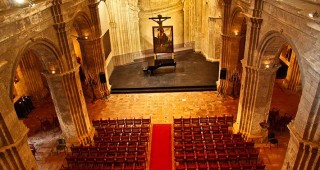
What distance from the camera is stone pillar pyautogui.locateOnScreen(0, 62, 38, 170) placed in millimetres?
8234

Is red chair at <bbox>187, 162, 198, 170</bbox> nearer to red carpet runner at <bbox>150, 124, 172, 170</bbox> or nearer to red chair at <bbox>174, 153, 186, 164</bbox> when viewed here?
red chair at <bbox>174, 153, 186, 164</bbox>

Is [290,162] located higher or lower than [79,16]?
lower

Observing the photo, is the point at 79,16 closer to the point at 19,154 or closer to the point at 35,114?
the point at 35,114

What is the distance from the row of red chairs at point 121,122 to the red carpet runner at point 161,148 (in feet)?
2.55

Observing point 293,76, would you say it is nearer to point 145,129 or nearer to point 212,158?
point 212,158

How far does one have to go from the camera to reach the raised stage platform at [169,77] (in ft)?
64.2

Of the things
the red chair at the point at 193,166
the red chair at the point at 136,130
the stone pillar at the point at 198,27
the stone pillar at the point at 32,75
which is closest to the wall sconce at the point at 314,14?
the red chair at the point at 193,166

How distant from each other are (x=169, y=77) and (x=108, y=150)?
9265mm

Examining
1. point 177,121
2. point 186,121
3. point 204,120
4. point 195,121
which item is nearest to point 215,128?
point 204,120

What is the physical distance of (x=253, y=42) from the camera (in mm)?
11945

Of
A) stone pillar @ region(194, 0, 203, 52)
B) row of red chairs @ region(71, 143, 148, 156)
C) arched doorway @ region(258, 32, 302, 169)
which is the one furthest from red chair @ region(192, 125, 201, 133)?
stone pillar @ region(194, 0, 203, 52)

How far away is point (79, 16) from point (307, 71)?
38.8 ft

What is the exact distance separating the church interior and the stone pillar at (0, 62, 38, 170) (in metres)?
0.03

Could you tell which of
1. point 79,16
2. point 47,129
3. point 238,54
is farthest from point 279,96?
point 47,129
